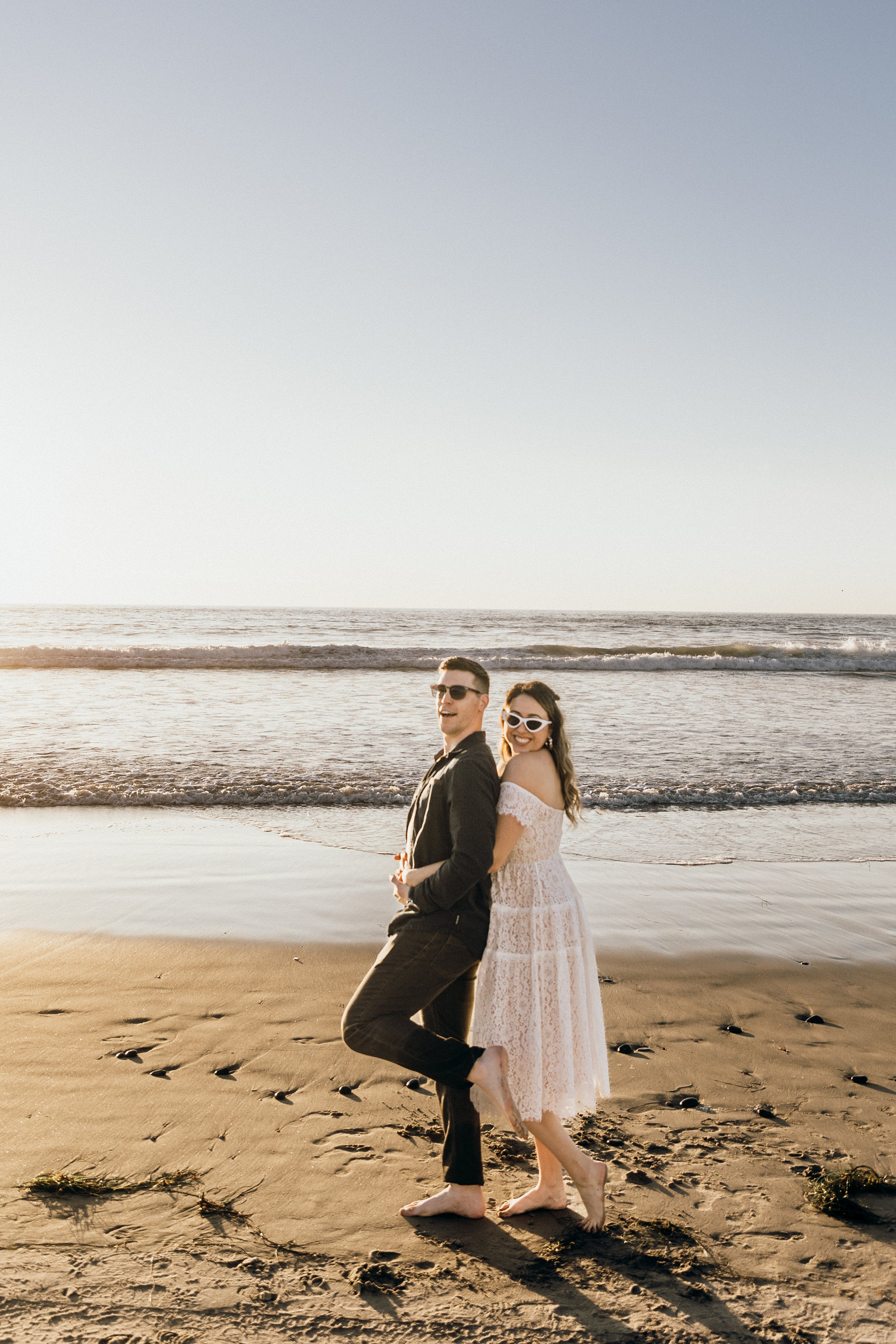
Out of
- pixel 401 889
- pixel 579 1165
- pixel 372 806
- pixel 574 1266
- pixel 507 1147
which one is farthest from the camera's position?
pixel 372 806

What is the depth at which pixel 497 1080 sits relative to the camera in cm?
298

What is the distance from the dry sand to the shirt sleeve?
1.20 m

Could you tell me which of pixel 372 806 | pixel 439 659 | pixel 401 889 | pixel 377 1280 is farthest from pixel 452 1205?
pixel 439 659

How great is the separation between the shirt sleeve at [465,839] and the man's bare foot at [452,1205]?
41.1 inches

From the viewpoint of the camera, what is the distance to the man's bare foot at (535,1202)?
10.5 feet

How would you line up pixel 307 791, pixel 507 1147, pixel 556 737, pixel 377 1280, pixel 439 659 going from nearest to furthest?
1. pixel 377 1280
2. pixel 556 737
3. pixel 507 1147
4. pixel 307 791
5. pixel 439 659

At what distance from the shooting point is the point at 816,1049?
459cm

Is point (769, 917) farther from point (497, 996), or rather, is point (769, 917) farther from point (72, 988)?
point (72, 988)

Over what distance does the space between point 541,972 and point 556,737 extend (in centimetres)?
84

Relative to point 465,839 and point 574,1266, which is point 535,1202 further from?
point 465,839

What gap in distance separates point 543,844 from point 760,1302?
156 cm

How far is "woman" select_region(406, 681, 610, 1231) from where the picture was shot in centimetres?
303

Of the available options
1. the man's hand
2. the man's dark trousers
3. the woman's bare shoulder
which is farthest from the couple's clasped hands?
the woman's bare shoulder

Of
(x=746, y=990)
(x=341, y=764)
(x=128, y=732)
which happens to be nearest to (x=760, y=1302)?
(x=746, y=990)
